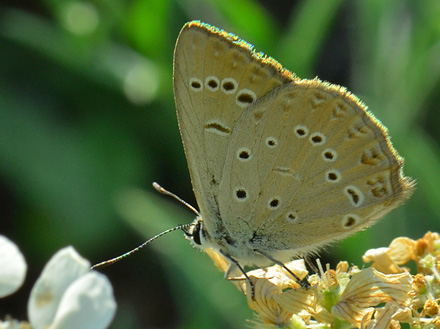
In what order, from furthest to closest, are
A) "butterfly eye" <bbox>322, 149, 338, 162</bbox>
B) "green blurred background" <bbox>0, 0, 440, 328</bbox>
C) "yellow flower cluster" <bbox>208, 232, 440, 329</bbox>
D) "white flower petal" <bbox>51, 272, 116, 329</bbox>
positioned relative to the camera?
"green blurred background" <bbox>0, 0, 440, 328</bbox> < "butterfly eye" <bbox>322, 149, 338, 162</bbox> < "yellow flower cluster" <bbox>208, 232, 440, 329</bbox> < "white flower petal" <bbox>51, 272, 116, 329</bbox>

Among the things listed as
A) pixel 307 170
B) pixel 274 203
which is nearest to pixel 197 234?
pixel 274 203

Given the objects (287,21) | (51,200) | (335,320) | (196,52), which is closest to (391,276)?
(335,320)

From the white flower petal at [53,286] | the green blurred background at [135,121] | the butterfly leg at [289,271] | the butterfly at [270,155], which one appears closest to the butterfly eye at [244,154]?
the butterfly at [270,155]

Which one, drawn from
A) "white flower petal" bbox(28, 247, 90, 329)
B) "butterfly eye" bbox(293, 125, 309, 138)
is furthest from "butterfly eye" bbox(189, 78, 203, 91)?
"white flower petal" bbox(28, 247, 90, 329)

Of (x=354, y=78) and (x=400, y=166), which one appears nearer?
(x=400, y=166)

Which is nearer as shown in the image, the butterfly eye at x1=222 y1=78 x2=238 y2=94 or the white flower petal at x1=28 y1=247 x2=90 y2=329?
the white flower petal at x1=28 y1=247 x2=90 y2=329

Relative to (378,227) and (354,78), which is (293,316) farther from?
(354,78)

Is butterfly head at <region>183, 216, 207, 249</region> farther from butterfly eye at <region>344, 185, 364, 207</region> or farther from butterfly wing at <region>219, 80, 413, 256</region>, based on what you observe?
butterfly eye at <region>344, 185, 364, 207</region>
